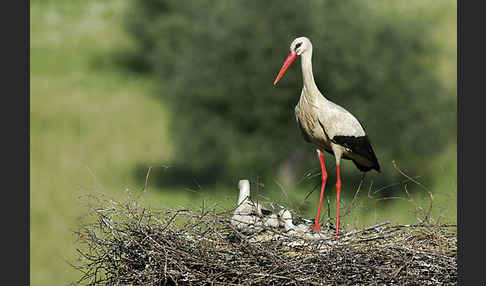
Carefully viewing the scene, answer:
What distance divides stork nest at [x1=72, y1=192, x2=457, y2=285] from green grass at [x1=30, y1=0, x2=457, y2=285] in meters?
0.22

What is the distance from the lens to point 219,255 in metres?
5.83

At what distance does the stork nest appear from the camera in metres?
5.75

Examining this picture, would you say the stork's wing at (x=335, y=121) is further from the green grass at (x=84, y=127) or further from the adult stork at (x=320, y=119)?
the green grass at (x=84, y=127)

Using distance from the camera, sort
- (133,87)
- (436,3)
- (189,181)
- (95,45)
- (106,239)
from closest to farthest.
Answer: (106,239), (189,181), (436,3), (133,87), (95,45)

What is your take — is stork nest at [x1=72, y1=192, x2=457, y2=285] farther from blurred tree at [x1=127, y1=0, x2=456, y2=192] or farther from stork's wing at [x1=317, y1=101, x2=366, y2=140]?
blurred tree at [x1=127, y1=0, x2=456, y2=192]

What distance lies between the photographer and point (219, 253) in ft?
19.6

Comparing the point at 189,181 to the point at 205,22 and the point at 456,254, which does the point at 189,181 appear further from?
the point at 456,254

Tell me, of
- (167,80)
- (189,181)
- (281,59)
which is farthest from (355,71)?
(189,181)

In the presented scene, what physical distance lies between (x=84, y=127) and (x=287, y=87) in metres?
15.5

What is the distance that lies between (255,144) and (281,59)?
2.20 metres

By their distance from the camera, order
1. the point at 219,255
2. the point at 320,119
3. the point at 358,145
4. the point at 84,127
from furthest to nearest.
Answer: the point at 84,127 < the point at 358,145 < the point at 320,119 < the point at 219,255

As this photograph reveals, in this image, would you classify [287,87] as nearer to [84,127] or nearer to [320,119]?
[320,119]

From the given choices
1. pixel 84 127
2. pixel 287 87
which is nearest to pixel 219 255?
pixel 287 87

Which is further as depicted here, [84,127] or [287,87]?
[84,127]
